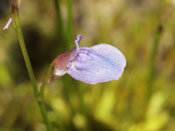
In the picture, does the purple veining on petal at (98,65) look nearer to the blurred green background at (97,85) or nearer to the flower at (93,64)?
the flower at (93,64)

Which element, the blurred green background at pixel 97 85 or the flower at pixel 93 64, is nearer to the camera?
the flower at pixel 93 64

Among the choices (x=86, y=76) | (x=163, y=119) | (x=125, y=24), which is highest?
(x=86, y=76)

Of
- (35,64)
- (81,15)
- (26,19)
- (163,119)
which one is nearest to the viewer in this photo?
(163,119)

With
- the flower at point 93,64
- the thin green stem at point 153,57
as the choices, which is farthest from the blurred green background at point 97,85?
the flower at point 93,64

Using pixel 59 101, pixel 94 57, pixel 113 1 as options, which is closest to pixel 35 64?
pixel 59 101

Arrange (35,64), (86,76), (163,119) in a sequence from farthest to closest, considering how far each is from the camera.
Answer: (35,64), (163,119), (86,76)

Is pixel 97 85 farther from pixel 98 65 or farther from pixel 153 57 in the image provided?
pixel 98 65

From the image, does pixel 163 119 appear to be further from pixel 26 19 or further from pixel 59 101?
pixel 26 19
